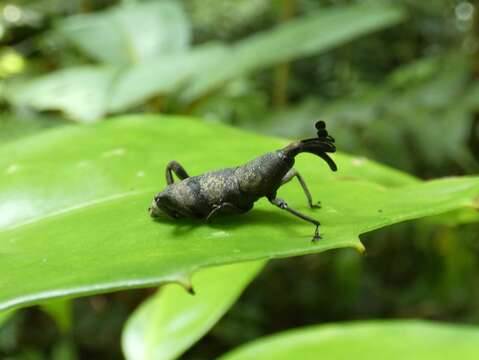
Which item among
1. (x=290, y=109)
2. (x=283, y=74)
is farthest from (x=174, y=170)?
(x=283, y=74)

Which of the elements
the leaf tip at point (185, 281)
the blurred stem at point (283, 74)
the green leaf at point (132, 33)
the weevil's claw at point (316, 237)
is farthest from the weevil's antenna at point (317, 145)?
the blurred stem at point (283, 74)

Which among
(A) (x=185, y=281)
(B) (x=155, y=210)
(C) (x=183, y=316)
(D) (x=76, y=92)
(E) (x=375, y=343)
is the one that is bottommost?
(E) (x=375, y=343)

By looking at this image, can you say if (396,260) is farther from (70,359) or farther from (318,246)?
(318,246)

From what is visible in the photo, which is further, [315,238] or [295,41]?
[295,41]

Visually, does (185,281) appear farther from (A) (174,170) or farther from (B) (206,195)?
(A) (174,170)

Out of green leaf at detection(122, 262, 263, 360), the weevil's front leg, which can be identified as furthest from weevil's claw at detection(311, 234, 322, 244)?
green leaf at detection(122, 262, 263, 360)

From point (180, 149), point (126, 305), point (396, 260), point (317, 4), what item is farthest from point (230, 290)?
point (317, 4)
